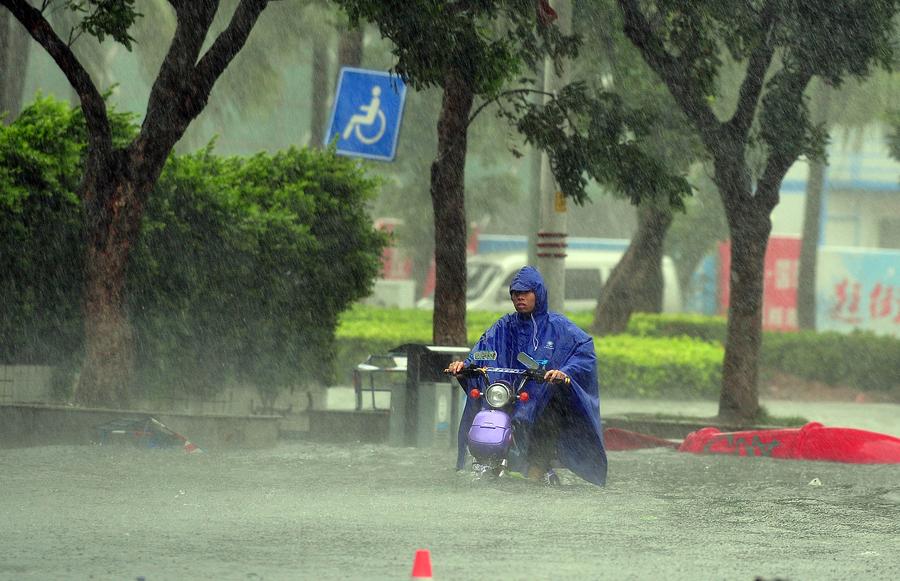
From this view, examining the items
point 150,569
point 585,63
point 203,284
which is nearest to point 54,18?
point 585,63

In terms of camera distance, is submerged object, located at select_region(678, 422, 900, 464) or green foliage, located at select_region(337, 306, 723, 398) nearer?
submerged object, located at select_region(678, 422, 900, 464)

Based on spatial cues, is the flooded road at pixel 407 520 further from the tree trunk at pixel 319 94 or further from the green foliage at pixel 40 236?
the tree trunk at pixel 319 94

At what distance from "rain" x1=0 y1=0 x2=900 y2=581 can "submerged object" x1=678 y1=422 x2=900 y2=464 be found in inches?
1.0

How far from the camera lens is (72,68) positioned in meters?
14.4

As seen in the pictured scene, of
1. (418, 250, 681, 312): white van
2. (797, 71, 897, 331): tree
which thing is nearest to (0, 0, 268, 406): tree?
(797, 71, 897, 331): tree

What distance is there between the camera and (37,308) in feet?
50.8

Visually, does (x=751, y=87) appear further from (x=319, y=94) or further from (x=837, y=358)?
(x=319, y=94)

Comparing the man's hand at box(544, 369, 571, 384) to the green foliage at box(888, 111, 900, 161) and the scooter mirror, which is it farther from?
the green foliage at box(888, 111, 900, 161)

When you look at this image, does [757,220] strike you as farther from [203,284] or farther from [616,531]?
[616,531]

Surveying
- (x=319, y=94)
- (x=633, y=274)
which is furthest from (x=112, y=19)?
(x=319, y=94)

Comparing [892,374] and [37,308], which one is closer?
[37,308]

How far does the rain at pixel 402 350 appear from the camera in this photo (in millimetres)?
8992

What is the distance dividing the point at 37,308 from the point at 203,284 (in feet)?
6.69

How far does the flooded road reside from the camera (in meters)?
7.86
